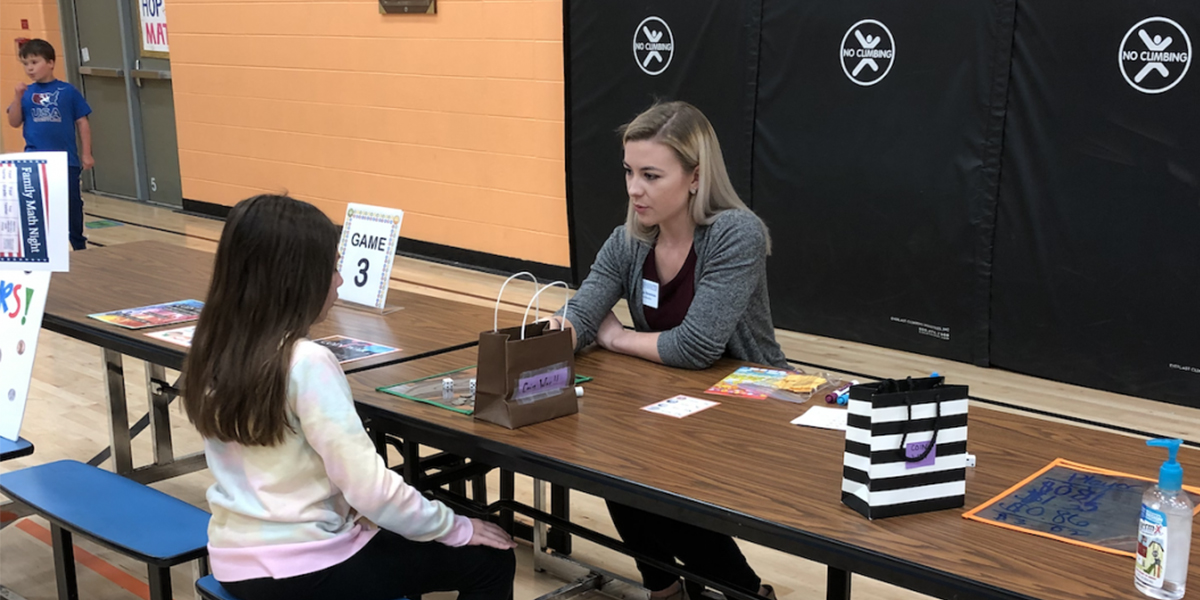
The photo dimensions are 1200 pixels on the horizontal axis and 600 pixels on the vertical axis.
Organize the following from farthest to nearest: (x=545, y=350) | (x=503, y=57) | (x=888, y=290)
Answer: (x=503, y=57) → (x=888, y=290) → (x=545, y=350)

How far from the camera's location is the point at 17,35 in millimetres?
9633

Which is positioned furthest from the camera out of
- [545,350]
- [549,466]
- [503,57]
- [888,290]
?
[503,57]

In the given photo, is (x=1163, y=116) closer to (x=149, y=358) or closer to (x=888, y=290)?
(x=888, y=290)

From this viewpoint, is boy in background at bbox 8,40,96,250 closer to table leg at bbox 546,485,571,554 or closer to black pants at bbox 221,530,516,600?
table leg at bbox 546,485,571,554

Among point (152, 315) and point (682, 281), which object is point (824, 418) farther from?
point (152, 315)

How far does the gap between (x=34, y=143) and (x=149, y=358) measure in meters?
4.73

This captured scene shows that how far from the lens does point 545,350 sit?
1.84 meters

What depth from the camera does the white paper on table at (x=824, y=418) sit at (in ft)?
6.14

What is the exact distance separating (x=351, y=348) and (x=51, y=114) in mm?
4798

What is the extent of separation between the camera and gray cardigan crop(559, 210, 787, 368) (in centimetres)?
223

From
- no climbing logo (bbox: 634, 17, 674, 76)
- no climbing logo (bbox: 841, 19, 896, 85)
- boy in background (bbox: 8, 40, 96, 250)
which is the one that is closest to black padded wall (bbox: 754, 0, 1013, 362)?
no climbing logo (bbox: 841, 19, 896, 85)

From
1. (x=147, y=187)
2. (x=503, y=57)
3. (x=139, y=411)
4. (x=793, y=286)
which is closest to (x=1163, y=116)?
(x=793, y=286)

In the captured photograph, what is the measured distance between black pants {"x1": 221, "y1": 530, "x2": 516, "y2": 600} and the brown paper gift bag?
246 mm

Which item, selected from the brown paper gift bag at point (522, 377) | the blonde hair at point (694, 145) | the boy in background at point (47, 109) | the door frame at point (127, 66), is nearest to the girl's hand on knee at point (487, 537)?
the brown paper gift bag at point (522, 377)
